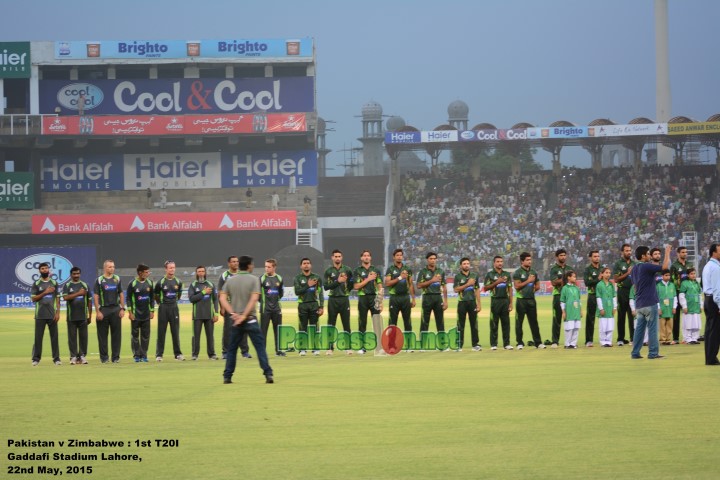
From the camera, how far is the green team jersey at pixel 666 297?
1017 inches

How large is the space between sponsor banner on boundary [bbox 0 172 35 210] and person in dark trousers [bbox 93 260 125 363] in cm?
5266

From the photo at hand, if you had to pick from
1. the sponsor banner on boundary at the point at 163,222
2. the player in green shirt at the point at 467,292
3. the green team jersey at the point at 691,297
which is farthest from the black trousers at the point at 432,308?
the sponsor banner on boundary at the point at 163,222

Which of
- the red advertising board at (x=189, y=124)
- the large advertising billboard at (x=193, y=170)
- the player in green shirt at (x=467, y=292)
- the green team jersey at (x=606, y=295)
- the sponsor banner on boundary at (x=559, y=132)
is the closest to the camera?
the player in green shirt at (x=467, y=292)

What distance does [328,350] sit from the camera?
25.1m

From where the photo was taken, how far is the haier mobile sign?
76.8 metres

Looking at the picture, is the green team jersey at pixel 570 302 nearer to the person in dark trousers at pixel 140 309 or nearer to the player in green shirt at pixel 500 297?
the player in green shirt at pixel 500 297

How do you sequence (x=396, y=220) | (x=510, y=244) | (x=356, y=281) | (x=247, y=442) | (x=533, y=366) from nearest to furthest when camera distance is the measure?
1. (x=247, y=442)
2. (x=533, y=366)
3. (x=356, y=281)
4. (x=510, y=244)
5. (x=396, y=220)

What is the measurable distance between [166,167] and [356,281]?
2229 inches

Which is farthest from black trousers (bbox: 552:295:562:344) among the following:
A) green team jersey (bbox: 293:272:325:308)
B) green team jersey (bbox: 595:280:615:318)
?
green team jersey (bbox: 293:272:325:308)

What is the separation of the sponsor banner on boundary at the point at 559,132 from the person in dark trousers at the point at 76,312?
2175 inches

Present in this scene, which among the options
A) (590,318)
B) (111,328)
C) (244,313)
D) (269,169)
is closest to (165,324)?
(111,328)

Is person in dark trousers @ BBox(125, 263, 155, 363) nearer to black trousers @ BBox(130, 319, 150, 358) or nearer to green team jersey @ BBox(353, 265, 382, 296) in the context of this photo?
black trousers @ BBox(130, 319, 150, 358)

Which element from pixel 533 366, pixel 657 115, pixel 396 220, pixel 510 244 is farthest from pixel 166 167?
pixel 533 366

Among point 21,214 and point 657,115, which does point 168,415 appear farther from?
point 657,115
